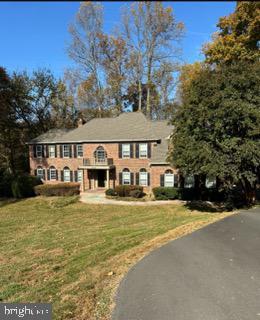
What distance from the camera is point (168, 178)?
1014 inches

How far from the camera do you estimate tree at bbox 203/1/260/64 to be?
24438mm

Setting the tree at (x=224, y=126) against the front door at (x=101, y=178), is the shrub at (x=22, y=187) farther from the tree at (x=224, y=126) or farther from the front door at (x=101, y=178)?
the tree at (x=224, y=126)

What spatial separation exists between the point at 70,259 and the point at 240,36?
79.9 feet

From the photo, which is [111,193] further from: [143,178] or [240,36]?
[240,36]

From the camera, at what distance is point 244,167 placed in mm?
16562

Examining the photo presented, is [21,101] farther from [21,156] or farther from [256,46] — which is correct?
[256,46]

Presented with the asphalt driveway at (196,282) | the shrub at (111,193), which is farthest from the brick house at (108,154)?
the asphalt driveway at (196,282)

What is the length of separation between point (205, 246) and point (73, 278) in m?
4.28

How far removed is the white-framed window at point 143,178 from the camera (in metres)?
28.2

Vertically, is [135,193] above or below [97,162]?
below

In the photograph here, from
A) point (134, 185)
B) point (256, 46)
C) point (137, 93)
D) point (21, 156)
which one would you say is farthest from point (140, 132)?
point (21, 156)

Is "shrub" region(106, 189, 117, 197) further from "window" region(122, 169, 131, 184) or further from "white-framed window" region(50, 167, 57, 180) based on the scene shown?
"white-framed window" region(50, 167, 57, 180)

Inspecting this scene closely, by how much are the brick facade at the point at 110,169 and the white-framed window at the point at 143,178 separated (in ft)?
1.20

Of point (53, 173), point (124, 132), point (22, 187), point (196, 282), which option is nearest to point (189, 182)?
point (124, 132)
